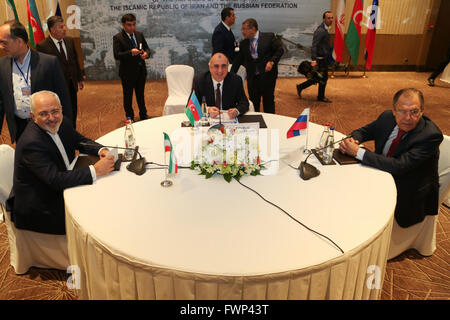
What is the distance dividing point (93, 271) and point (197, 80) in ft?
7.58

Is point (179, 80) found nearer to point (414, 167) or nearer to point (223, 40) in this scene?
point (223, 40)

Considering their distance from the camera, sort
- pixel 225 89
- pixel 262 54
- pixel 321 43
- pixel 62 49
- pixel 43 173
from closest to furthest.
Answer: pixel 43 173, pixel 225 89, pixel 62 49, pixel 262 54, pixel 321 43

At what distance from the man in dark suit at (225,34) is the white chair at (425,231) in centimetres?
380

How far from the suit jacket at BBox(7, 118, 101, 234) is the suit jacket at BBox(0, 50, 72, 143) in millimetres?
1225

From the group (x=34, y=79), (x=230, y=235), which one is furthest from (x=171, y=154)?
(x=34, y=79)

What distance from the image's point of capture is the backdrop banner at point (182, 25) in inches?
325

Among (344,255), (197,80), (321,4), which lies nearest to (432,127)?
(344,255)

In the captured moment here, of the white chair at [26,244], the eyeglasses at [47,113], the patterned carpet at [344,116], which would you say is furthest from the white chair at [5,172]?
the patterned carpet at [344,116]

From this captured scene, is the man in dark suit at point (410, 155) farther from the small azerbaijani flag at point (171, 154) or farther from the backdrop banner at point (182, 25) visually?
the backdrop banner at point (182, 25)

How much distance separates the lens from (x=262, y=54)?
5109mm

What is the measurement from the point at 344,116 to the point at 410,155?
411cm

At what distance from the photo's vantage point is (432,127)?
7.63 feet

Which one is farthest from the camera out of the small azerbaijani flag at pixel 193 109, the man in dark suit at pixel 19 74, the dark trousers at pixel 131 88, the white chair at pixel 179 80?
the dark trousers at pixel 131 88

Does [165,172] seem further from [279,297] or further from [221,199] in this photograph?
[279,297]
